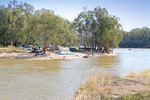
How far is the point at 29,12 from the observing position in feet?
274

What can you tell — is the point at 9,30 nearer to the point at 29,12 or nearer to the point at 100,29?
the point at 29,12

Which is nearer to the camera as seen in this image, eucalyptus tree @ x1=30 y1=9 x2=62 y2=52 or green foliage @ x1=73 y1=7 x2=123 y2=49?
eucalyptus tree @ x1=30 y1=9 x2=62 y2=52

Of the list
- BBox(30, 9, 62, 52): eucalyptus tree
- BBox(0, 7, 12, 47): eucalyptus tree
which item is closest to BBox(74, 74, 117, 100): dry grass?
BBox(30, 9, 62, 52): eucalyptus tree

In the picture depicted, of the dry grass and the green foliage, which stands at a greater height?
the green foliage

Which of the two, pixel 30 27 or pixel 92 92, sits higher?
pixel 30 27

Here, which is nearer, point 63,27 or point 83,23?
point 63,27

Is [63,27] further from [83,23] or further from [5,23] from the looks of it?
[5,23]

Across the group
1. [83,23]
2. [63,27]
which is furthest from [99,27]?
[63,27]

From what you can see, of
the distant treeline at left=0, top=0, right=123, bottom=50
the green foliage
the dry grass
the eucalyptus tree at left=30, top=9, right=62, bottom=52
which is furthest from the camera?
the green foliage

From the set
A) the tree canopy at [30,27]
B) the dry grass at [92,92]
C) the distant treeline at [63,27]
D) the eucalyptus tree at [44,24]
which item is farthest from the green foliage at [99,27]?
the dry grass at [92,92]

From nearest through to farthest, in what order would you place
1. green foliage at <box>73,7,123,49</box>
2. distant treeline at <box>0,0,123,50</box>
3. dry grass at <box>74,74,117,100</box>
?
dry grass at <box>74,74,117,100</box>
distant treeline at <box>0,0,123,50</box>
green foliage at <box>73,7,123,49</box>

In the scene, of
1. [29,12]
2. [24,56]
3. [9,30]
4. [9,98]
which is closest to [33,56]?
[24,56]

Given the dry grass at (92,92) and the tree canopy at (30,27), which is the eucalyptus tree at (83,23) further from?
the dry grass at (92,92)

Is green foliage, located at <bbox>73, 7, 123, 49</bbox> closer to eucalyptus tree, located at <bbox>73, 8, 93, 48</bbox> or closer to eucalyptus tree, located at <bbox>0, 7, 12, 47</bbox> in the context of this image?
eucalyptus tree, located at <bbox>73, 8, 93, 48</bbox>
